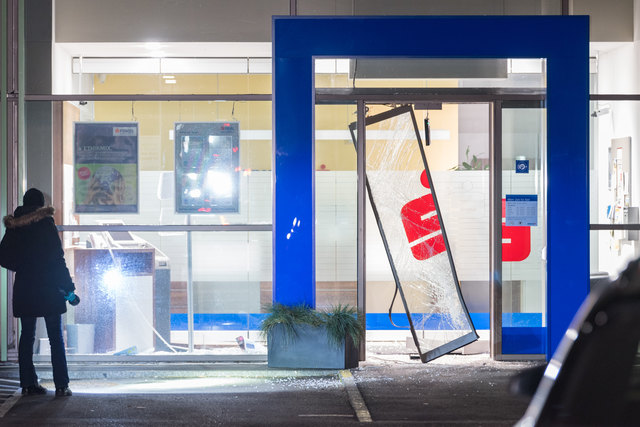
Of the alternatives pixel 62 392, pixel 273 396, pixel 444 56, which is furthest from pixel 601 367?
pixel 444 56

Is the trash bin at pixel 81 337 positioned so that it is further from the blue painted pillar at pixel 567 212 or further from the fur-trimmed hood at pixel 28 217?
the blue painted pillar at pixel 567 212

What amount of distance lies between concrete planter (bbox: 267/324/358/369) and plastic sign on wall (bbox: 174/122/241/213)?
155 centimetres

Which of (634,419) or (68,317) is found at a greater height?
(634,419)

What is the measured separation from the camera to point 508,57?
9.18 metres

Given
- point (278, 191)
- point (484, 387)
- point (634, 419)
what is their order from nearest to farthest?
1. point (634, 419)
2. point (484, 387)
3. point (278, 191)

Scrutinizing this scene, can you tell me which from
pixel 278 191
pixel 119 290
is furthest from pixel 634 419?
pixel 119 290

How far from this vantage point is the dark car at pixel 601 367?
201 centimetres

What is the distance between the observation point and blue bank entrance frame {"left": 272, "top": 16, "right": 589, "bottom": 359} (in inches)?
358

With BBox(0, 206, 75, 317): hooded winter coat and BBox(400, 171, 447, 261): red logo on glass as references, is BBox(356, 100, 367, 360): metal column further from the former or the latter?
BBox(0, 206, 75, 317): hooded winter coat

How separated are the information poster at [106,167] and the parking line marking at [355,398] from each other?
9.66 ft

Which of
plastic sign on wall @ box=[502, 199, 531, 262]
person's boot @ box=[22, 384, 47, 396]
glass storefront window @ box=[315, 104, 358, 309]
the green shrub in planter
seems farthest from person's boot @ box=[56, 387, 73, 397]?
plastic sign on wall @ box=[502, 199, 531, 262]

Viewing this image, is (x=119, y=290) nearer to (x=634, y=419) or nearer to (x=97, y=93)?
(x=97, y=93)

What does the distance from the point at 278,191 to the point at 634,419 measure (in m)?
7.21

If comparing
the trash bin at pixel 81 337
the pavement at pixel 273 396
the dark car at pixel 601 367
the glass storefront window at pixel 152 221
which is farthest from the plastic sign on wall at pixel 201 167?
the dark car at pixel 601 367
